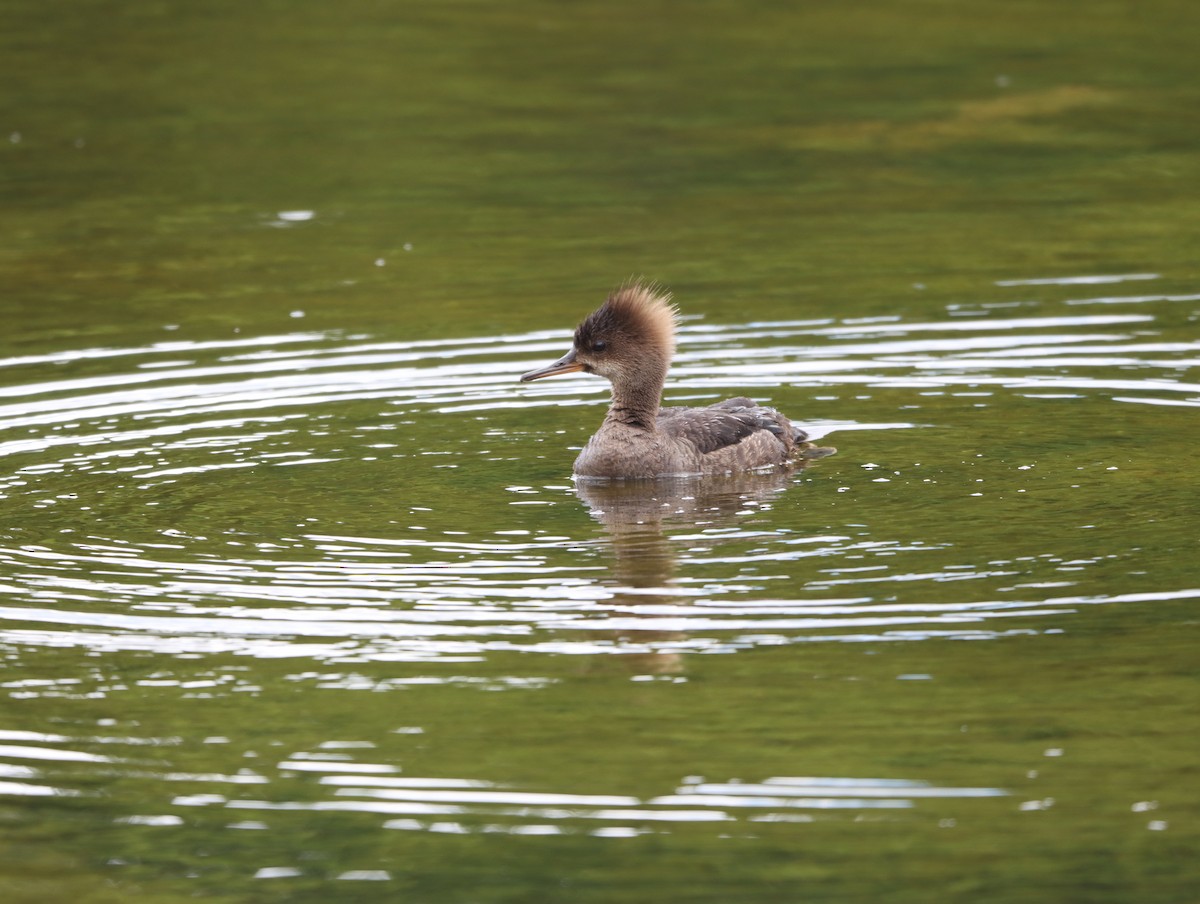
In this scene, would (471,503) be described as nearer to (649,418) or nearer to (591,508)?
(591,508)

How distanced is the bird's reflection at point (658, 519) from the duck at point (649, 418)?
12 centimetres

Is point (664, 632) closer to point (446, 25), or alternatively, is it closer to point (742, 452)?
point (742, 452)

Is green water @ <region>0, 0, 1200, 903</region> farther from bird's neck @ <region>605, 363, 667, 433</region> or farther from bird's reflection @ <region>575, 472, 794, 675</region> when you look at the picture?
bird's neck @ <region>605, 363, 667, 433</region>

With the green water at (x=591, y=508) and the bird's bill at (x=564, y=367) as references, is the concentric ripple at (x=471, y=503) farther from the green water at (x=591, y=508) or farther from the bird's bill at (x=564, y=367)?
the bird's bill at (x=564, y=367)

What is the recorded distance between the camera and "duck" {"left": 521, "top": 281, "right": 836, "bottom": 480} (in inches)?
511

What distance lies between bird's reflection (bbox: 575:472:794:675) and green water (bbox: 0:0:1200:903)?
0.04 meters

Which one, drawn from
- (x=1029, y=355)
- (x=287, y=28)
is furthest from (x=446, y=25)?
(x=1029, y=355)

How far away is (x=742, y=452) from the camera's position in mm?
13070

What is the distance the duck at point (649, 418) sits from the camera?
42.6 feet

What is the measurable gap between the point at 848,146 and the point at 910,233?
3.87 metres

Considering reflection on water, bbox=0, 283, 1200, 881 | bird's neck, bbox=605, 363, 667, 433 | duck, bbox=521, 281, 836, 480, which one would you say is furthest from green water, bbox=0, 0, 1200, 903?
bird's neck, bbox=605, 363, 667, 433

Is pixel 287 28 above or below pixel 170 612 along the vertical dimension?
above

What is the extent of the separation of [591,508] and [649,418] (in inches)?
47.4

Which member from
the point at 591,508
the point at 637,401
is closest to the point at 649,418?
the point at 637,401
